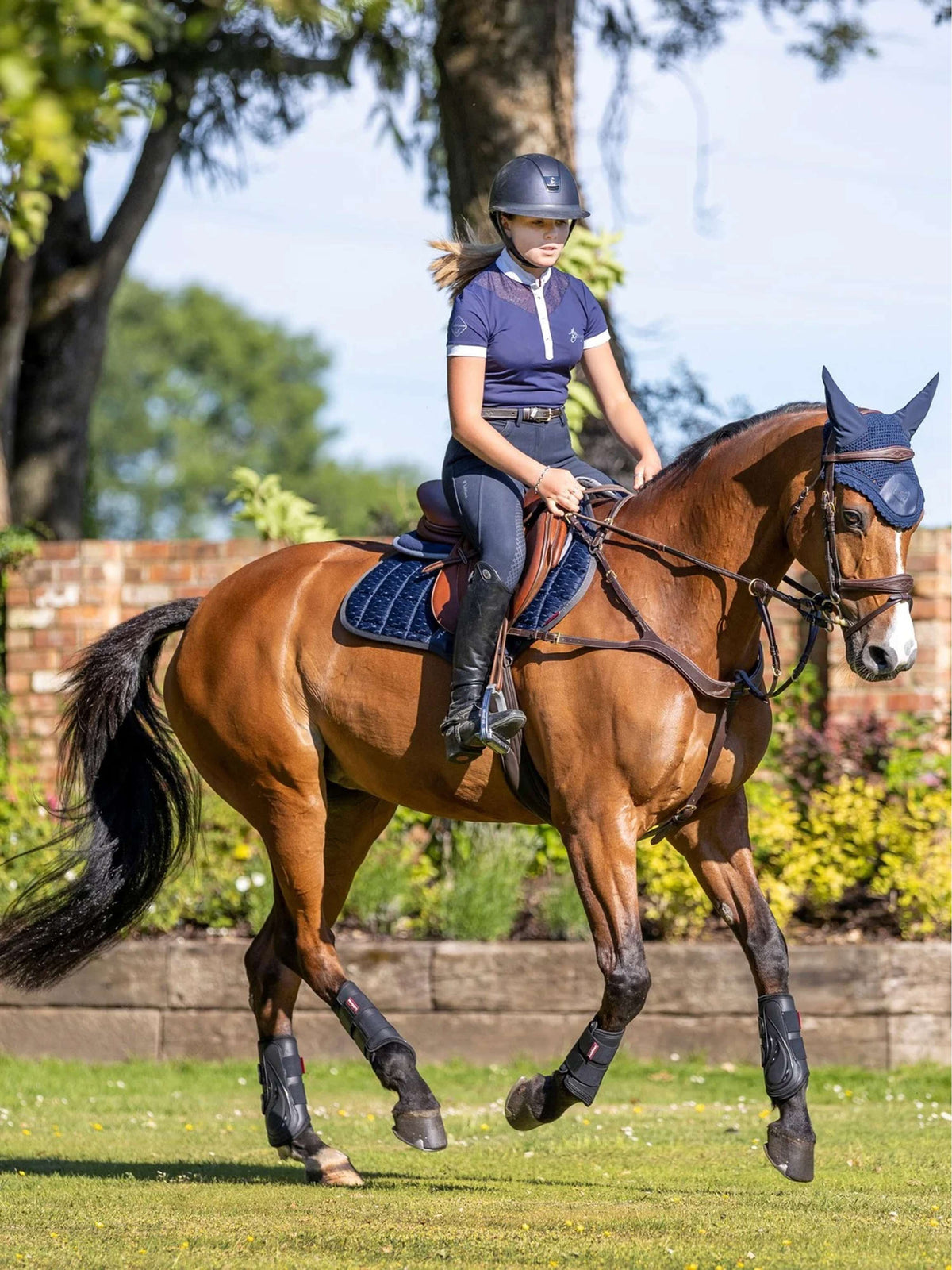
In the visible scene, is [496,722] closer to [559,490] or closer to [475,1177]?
[559,490]

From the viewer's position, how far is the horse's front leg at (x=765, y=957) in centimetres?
487

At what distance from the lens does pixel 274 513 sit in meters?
10.1

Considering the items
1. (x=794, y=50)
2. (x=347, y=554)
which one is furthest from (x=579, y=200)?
(x=794, y=50)

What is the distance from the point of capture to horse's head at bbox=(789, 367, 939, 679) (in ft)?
14.2

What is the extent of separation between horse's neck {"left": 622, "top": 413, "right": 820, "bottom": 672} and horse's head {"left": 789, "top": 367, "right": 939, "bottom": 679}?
0.26m

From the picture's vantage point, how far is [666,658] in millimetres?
4750

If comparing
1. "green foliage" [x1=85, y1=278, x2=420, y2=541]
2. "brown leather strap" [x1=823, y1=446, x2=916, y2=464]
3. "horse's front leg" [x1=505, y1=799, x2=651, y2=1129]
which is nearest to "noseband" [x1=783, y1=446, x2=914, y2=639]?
"brown leather strap" [x1=823, y1=446, x2=916, y2=464]

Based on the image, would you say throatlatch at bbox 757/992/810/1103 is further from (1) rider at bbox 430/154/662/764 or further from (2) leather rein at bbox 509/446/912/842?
(1) rider at bbox 430/154/662/764

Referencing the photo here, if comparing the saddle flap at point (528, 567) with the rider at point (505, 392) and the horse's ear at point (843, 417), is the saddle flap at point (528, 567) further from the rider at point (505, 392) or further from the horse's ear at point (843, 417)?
the horse's ear at point (843, 417)

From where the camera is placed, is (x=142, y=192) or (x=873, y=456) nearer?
(x=873, y=456)

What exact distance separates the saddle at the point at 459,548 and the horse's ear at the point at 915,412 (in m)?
1.14

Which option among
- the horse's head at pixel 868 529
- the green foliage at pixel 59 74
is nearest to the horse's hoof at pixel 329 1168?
the horse's head at pixel 868 529

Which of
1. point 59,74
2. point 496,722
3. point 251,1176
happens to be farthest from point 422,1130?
point 59,74

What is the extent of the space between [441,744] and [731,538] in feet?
3.89
